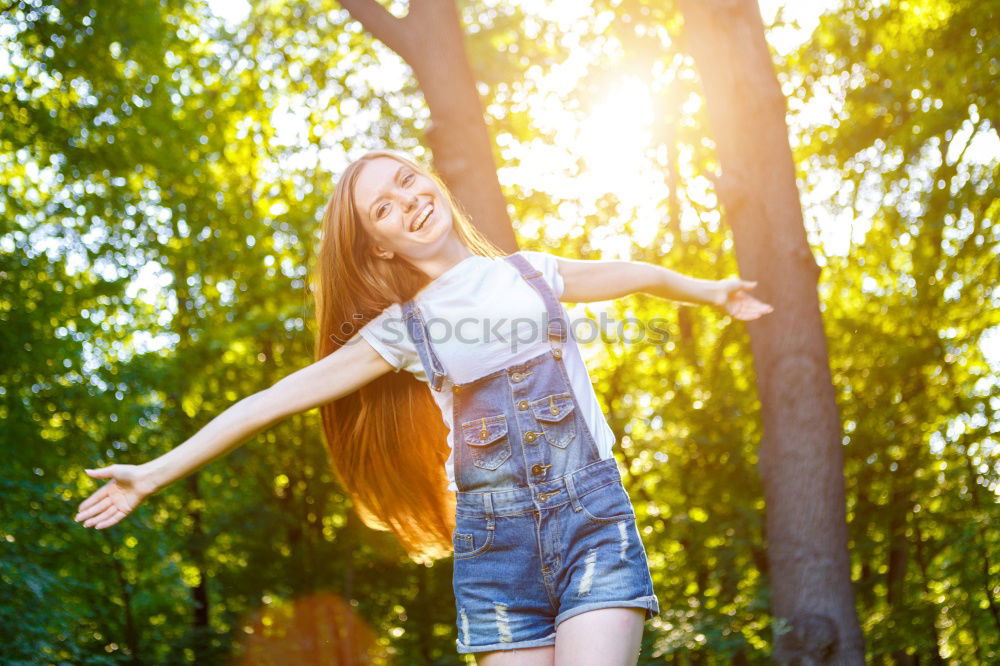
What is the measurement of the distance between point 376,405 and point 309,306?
487cm

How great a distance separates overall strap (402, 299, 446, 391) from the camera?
2.71 metres

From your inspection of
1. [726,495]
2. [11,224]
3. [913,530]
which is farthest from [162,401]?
[913,530]

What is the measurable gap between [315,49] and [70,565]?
6.65m

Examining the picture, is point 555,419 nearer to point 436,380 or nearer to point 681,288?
point 436,380

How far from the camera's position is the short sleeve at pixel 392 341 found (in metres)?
2.75

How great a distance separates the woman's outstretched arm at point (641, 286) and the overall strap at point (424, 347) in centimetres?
43

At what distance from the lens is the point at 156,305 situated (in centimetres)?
1298

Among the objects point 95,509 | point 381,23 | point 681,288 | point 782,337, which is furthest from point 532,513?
point 782,337

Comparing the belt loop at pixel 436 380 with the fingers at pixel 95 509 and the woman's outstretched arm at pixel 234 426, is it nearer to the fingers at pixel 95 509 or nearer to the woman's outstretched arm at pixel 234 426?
the woman's outstretched arm at pixel 234 426

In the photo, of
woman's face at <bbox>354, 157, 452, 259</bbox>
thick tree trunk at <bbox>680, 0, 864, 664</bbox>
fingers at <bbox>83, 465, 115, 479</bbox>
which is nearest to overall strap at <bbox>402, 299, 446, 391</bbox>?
woman's face at <bbox>354, 157, 452, 259</bbox>

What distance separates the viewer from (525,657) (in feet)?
8.49

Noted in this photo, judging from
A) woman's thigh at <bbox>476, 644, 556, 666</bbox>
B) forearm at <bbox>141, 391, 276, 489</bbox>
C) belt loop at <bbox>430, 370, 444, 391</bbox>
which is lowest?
woman's thigh at <bbox>476, 644, 556, 666</bbox>

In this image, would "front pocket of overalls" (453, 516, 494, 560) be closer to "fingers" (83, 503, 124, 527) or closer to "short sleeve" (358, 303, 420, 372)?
"short sleeve" (358, 303, 420, 372)

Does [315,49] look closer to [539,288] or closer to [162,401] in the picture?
[162,401]
